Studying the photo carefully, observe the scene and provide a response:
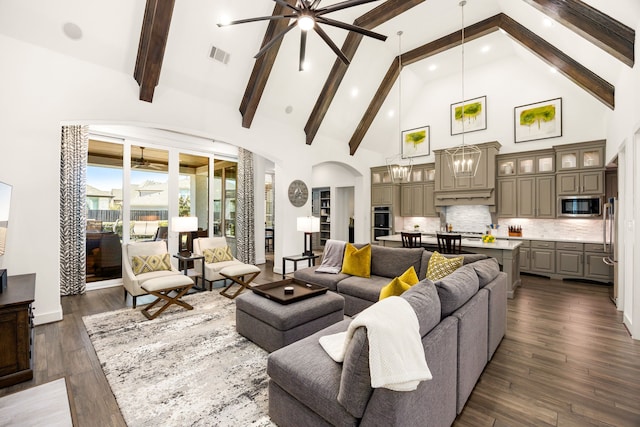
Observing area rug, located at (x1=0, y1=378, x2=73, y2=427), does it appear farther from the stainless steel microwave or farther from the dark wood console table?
the stainless steel microwave

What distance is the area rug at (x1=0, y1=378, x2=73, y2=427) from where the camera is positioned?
73.3 inches

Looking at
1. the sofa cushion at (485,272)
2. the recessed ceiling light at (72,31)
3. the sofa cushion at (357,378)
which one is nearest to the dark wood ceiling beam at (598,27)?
the sofa cushion at (485,272)

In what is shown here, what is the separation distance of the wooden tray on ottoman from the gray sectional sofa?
0.82 meters

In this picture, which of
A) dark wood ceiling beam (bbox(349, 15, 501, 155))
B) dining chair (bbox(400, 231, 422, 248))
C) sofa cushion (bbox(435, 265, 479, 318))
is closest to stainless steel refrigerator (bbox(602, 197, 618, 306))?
dining chair (bbox(400, 231, 422, 248))

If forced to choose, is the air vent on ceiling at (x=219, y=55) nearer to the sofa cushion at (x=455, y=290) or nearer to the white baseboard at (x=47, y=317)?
the white baseboard at (x=47, y=317)

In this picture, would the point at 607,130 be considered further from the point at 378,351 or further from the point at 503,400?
the point at 378,351

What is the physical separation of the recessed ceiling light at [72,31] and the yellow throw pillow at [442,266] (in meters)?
5.09

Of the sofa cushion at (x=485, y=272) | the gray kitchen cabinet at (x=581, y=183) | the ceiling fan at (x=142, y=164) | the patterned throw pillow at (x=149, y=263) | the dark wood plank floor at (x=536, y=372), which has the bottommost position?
the dark wood plank floor at (x=536, y=372)

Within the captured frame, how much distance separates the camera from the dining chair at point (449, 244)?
4621 millimetres

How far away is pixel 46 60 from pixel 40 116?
0.69 meters

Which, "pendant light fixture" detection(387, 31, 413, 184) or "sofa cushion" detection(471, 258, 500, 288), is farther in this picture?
"pendant light fixture" detection(387, 31, 413, 184)

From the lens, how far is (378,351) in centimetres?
125

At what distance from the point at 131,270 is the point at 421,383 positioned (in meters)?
4.11

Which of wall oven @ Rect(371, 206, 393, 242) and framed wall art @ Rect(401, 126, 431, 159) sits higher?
framed wall art @ Rect(401, 126, 431, 159)
